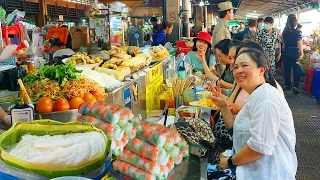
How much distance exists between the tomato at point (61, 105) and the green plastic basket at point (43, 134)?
26.1 inches

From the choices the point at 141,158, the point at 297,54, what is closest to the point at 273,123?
the point at 141,158

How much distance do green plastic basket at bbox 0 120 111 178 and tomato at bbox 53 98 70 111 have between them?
66 centimetres

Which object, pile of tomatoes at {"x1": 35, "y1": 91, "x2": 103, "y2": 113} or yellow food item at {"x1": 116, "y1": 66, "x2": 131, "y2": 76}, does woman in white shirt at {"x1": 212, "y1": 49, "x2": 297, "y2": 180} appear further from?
yellow food item at {"x1": 116, "y1": 66, "x2": 131, "y2": 76}

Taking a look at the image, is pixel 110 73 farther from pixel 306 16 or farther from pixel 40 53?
pixel 306 16

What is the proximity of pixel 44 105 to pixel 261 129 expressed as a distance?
1.50 metres

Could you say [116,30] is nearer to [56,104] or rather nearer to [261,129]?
[56,104]

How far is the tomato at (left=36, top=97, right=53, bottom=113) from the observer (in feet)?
8.09

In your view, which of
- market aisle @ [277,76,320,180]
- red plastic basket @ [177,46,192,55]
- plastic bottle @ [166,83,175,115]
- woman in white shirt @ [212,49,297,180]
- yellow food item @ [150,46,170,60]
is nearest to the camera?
woman in white shirt @ [212,49,297,180]

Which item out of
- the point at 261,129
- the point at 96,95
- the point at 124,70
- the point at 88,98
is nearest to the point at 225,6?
the point at 124,70

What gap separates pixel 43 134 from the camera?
1761 millimetres

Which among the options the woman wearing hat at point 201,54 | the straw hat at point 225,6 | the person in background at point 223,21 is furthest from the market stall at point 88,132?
the straw hat at point 225,6

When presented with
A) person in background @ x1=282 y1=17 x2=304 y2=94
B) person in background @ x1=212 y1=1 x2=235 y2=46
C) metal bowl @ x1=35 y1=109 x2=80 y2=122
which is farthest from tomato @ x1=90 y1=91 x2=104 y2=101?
person in background @ x1=282 y1=17 x2=304 y2=94

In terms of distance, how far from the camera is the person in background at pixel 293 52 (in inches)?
390

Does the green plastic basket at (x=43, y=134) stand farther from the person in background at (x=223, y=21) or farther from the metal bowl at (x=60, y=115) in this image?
the person in background at (x=223, y=21)
